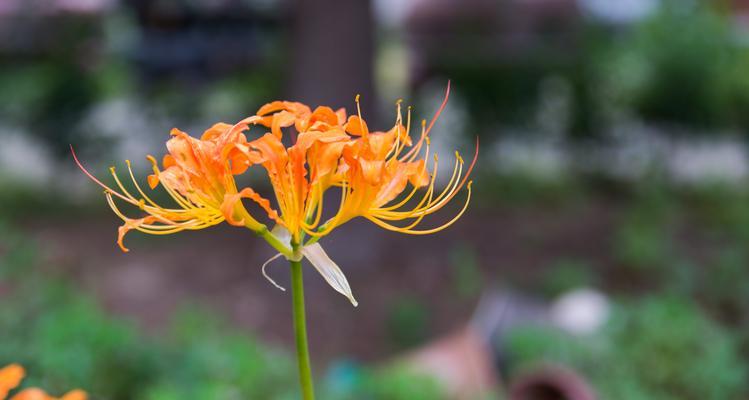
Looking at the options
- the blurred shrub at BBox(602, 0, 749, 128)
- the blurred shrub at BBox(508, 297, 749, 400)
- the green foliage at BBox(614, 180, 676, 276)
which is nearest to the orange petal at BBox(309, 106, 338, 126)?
the blurred shrub at BBox(508, 297, 749, 400)

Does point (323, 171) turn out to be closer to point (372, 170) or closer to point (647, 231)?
point (372, 170)

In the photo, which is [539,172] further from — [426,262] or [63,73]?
[63,73]

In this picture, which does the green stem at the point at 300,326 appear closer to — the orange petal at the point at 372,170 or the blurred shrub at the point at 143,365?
the orange petal at the point at 372,170

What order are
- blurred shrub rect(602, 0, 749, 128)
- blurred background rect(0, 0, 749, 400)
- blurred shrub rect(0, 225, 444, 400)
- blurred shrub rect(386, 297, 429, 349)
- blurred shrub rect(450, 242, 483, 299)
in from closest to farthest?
1. blurred shrub rect(0, 225, 444, 400)
2. blurred background rect(0, 0, 749, 400)
3. blurred shrub rect(386, 297, 429, 349)
4. blurred shrub rect(450, 242, 483, 299)
5. blurred shrub rect(602, 0, 749, 128)

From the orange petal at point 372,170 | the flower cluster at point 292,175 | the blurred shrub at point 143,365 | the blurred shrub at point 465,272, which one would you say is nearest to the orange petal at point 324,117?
the flower cluster at point 292,175

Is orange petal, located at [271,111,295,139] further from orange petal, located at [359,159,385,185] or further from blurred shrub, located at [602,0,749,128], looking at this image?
blurred shrub, located at [602,0,749,128]

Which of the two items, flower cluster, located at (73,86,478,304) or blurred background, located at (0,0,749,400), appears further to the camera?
blurred background, located at (0,0,749,400)

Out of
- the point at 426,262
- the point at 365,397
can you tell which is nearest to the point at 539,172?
the point at 426,262

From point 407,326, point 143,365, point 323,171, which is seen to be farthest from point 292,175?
point 407,326
